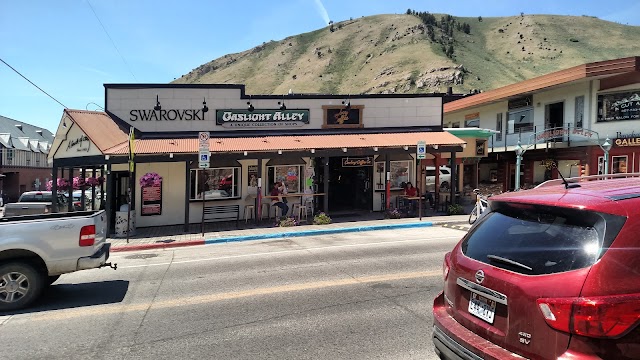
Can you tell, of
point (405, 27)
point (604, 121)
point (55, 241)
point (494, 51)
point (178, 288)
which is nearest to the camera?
point (55, 241)

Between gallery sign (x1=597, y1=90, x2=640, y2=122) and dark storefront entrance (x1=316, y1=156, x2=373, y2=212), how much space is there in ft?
44.7

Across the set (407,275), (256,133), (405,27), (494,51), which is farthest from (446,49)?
(407,275)

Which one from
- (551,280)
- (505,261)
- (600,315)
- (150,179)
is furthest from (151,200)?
(600,315)

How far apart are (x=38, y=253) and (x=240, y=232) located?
27.7 feet

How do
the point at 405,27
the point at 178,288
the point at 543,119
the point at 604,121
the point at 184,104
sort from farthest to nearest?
1. the point at 405,27
2. the point at 543,119
3. the point at 604,121
4. the point at 184,104
5. the point at 178,288

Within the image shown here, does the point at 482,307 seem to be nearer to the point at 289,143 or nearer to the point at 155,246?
the point at 155,246

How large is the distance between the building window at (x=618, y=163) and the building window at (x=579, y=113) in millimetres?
2514

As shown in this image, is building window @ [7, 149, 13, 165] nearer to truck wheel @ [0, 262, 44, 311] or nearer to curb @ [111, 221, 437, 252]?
curb @ [111, 221, 437, 252]

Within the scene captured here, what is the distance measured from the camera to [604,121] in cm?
2225

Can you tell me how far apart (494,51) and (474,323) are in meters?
131

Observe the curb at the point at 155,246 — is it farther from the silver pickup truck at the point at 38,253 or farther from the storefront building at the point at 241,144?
the silver pickup truck at the point at 38,253

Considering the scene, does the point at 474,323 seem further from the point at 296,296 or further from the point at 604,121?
the point at 604,121

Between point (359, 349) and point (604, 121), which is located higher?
point (604, 121)

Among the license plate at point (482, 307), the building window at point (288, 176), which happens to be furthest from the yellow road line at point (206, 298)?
the building window at point (288, 176)
